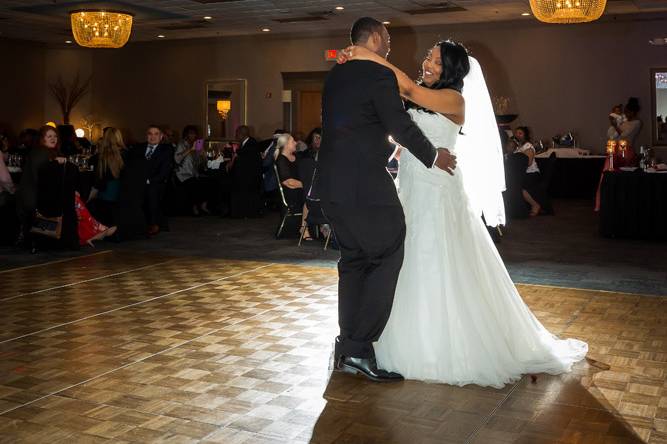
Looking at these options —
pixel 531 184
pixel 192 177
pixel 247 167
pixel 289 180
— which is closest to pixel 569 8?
pixel 531 184

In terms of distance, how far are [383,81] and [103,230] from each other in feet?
18.0

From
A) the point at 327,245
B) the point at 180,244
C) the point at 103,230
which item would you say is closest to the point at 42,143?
the point at 103,230

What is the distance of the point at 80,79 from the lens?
62.2 feet

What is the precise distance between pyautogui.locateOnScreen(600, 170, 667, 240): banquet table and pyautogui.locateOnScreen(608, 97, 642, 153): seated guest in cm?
472

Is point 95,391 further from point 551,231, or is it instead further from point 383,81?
point 551,231

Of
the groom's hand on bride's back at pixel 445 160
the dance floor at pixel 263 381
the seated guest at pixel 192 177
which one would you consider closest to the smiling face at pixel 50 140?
the dance floor at pixel 263 381

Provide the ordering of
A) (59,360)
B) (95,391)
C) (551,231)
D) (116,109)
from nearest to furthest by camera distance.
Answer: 1. (95,391)
2. (59,360)
3. (551,231)
4. (116,109)

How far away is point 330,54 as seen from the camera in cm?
1611

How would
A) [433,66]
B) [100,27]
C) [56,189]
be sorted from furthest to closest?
[100,27] < [56,189] < [433,66]

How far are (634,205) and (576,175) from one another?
16.4 feet

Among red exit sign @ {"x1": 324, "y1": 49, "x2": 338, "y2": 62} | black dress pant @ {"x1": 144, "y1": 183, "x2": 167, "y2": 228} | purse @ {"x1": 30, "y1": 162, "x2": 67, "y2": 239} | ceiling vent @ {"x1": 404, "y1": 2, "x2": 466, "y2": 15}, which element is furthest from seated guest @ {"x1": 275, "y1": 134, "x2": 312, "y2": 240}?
red exit sign @ {"x1": 324, "y1": 49, "x2": 338, "y2": 62}

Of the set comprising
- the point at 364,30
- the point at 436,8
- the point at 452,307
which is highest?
the point at 436,8

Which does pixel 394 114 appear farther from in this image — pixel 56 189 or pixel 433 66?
pixel 56 189

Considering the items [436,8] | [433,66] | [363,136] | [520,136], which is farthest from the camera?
[436,8]
